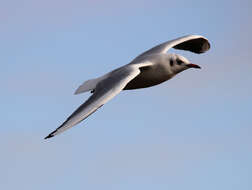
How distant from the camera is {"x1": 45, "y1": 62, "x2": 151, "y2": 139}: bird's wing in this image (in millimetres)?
9642

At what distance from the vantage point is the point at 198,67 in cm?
1330

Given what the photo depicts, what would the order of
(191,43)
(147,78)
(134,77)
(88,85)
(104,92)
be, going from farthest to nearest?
(191,43) → (88,85) → (147,78) → (134,77) → (104,92)

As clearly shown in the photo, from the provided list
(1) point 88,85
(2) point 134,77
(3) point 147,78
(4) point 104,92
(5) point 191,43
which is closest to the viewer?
(4) point 104,92

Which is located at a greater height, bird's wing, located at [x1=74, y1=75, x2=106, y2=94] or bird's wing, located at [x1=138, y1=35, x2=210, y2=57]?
bird's wing, located at [x1=138, y1=35, x2=210, y2=57]

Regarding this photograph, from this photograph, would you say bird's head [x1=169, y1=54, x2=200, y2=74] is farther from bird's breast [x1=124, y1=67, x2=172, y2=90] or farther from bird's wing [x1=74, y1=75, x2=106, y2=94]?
bird's wing [x1=74, y1=75, x2=106, y2=94]

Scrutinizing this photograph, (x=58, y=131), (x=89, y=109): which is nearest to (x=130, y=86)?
(x=89, y=109)

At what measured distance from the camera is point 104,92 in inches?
428

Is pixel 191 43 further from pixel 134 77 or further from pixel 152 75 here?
pixel 134 77

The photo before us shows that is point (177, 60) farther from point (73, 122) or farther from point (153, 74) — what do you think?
point (73, 122)

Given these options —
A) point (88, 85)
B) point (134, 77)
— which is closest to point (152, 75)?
point (134, 77)

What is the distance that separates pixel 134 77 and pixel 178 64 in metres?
1.81

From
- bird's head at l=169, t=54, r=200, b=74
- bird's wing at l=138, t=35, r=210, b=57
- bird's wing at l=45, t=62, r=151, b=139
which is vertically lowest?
bird's wing at l=45, t=62, r=151, b=139

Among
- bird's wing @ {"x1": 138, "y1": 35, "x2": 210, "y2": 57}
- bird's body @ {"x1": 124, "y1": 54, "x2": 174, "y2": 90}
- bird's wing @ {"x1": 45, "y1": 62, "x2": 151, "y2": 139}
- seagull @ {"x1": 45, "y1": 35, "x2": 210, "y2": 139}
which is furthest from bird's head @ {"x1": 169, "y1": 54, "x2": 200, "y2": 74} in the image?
bird's wing @ {"x1": 138, "y1": 35, "x2": 210, "y2": 57}

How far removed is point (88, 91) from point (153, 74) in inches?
60.8
